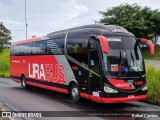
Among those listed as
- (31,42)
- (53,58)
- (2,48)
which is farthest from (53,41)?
(2,48)

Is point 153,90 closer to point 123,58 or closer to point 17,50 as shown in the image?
point 123,58

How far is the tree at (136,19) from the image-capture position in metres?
47.8

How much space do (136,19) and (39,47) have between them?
3546cm

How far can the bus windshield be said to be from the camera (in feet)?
35.9

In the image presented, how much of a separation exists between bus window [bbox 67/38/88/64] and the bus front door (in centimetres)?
44

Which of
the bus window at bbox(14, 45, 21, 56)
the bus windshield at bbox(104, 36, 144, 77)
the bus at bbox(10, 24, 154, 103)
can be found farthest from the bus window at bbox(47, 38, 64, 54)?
the bus window at bbox(14, 45, 21, 56)

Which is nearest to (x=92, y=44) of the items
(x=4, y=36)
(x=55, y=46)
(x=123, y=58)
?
(x=123, y=58)

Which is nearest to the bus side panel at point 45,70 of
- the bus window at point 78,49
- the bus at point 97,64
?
the bus at point 97,64

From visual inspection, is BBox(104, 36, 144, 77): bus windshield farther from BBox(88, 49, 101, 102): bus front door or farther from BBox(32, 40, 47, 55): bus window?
BBox(32, 40, 47, 55): bus window

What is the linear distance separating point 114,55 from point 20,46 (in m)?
10.1

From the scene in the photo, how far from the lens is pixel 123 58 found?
11.2m

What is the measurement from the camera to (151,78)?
13336 millimetres

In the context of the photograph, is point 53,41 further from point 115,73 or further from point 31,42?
point 115,73

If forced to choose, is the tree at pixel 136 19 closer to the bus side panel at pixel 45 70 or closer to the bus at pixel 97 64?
the bus side panel at pixel 45 70
